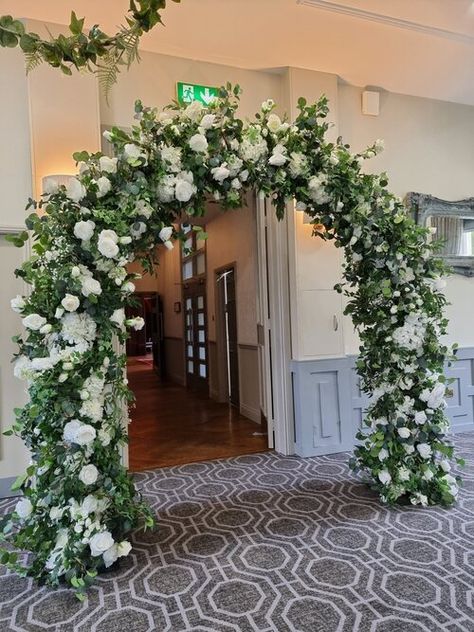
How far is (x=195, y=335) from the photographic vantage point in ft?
26.9

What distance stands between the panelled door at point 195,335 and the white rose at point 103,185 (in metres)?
5.49

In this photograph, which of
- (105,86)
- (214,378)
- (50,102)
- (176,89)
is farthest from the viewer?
(214,378)

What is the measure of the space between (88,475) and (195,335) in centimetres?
614

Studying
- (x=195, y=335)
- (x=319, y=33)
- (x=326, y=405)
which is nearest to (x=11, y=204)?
(x=319, y=33)

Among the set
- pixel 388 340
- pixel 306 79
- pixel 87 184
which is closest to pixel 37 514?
pixel 87 184

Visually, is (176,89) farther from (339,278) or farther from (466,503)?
(466,503)

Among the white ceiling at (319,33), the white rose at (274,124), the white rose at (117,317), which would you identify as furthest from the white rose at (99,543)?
the white ceiling at (319,33)

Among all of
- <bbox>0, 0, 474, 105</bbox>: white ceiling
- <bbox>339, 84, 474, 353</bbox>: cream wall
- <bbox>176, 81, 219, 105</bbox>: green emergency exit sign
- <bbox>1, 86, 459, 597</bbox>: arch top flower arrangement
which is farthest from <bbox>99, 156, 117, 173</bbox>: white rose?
<bbox>339, 84, 474, 353</bbox>: cream wall

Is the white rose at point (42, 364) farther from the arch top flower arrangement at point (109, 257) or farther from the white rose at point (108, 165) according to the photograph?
the white rose at point (108, 165)

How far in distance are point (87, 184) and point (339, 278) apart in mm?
2610

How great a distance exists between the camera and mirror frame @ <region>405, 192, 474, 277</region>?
4.57m

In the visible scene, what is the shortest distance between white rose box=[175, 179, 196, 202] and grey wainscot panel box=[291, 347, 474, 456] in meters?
2.14

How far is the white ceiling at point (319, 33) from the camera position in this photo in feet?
10.6

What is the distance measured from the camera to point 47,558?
2150mm
